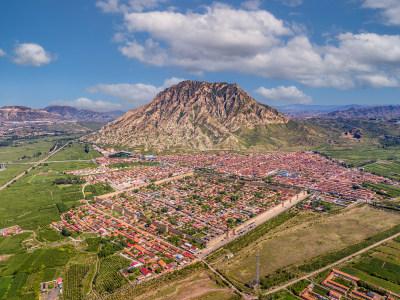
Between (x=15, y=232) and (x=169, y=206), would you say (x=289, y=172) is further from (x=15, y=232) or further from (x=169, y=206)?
(x=15, y=232)

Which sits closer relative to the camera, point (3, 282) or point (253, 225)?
point (3, 282)

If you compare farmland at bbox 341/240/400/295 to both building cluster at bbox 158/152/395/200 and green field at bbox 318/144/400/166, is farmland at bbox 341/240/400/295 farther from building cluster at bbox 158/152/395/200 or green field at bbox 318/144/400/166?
green field at bbox 318/144/400/166

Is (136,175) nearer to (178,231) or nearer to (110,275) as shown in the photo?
(178,231)

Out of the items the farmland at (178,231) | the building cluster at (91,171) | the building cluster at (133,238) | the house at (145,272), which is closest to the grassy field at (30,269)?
the farmland at (178,231)

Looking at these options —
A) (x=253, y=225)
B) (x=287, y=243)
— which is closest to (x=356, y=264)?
(x=287, y=243)

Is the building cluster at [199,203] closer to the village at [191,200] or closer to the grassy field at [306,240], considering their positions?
the village at [191,200]
